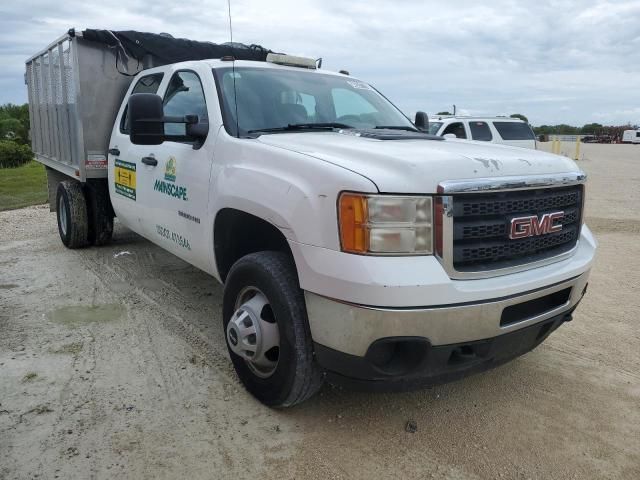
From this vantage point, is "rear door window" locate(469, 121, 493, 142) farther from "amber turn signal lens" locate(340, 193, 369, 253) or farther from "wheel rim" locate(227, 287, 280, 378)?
Result: "amber turn signal lens" locate(340, 193, 369, 253)

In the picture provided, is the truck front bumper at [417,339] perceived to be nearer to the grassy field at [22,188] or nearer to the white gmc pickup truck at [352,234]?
the white gmc pickup truck at [352,234]

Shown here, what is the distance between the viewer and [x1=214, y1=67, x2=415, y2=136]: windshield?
12.0 ft

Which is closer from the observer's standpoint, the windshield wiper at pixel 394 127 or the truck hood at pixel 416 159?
the truck hood at pixel 416 159

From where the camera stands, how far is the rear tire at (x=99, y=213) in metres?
6.62

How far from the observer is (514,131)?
584 inches

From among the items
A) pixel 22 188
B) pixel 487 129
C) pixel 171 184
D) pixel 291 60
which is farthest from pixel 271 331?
pixel 22 188

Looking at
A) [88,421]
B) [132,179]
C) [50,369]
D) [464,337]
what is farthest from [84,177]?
[464,337]

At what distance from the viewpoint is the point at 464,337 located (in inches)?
98.7

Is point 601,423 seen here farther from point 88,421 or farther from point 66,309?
point 66,309

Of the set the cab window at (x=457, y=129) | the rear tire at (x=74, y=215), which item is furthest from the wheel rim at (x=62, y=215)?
the cab window at (x=457, y=129)

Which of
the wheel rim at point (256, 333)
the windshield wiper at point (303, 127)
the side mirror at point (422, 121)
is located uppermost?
the side mirror at point (422, 121)

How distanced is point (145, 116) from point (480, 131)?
40.2 ft

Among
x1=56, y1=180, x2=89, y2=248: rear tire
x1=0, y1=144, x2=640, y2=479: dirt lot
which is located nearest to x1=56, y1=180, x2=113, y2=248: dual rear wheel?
x1=56, y1=180, x2=89, y2=248: rear tire

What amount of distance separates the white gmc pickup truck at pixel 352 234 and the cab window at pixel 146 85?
0.64 metres
